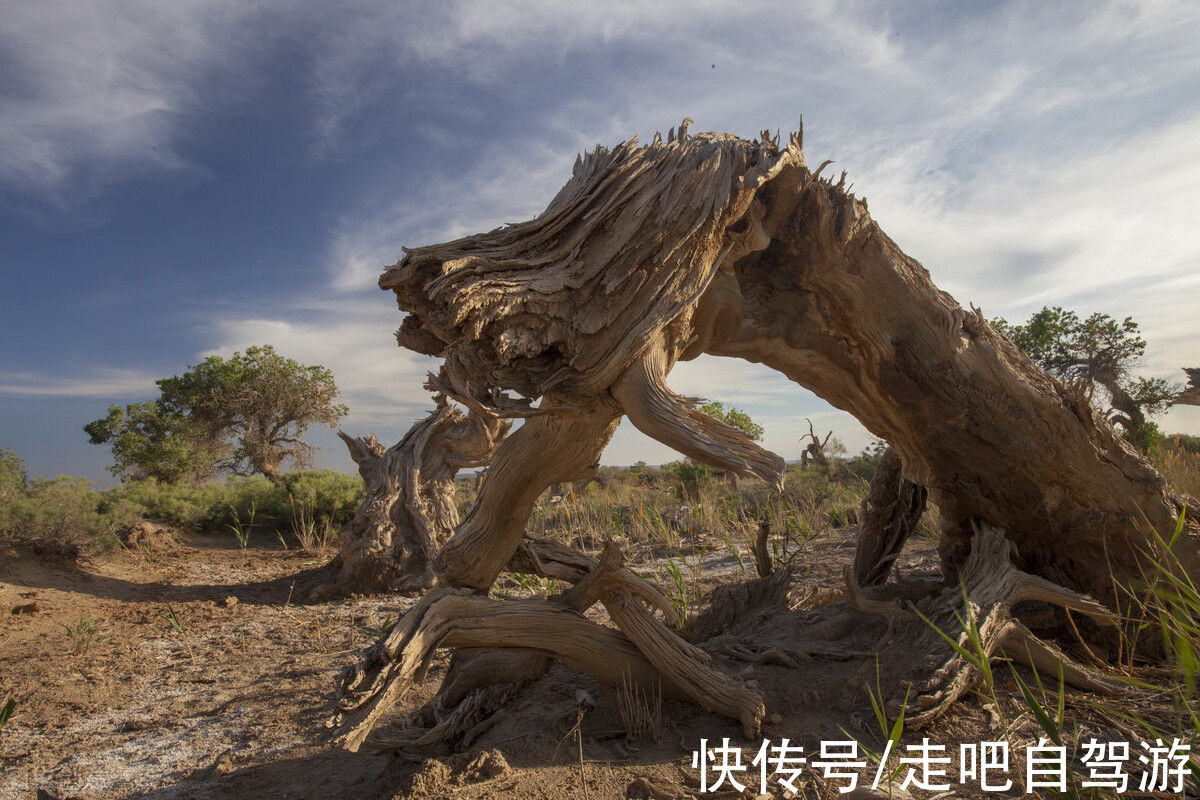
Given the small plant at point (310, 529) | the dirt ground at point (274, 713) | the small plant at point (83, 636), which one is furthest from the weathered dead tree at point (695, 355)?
the small plant at point (310, 529)

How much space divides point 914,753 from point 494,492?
6.54 feet

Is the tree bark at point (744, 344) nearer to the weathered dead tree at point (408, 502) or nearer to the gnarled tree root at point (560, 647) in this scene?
the gnarled tree root at point (560, 647)

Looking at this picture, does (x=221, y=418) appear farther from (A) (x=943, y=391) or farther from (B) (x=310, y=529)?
(A) (x=943, y=391)

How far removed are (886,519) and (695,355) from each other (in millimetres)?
2285

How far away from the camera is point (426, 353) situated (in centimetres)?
276

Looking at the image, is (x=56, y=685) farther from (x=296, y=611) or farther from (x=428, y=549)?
(x=428, y=549)

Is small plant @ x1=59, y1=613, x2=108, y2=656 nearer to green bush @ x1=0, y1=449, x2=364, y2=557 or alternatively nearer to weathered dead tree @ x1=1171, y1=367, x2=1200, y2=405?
green bush @ x1=0, y1=449, x2=364, y2=557

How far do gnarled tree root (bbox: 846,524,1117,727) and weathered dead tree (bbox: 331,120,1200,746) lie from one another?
0.03m

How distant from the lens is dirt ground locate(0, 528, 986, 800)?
2.58m

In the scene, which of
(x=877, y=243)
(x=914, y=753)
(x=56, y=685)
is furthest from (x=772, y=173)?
(x=56, y=685)

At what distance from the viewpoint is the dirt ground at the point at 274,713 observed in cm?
258

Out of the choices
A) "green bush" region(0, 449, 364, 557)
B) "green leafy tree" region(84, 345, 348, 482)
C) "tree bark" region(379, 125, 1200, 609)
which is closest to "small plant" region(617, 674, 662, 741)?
"tree bark" region(379, 125, 1200, 609)

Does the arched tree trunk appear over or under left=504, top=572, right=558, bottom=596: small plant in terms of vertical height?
over

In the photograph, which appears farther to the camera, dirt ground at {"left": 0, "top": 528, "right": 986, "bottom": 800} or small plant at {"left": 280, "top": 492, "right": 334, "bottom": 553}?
small plant at {"left": 280, "top": 492, "right": 334, "bottom": 553}
